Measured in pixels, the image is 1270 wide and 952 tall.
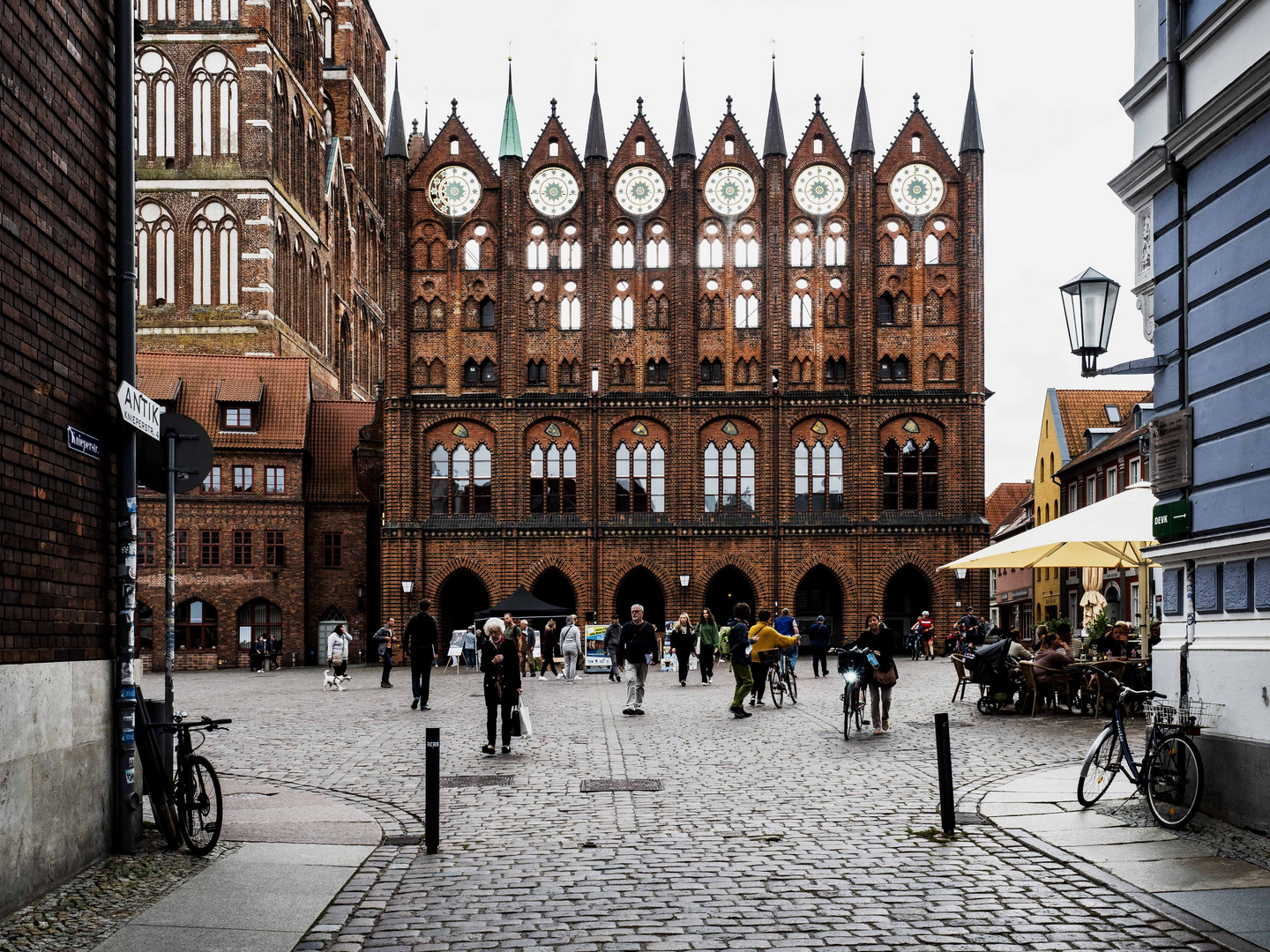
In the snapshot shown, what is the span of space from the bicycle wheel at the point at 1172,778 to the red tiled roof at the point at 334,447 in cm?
4467

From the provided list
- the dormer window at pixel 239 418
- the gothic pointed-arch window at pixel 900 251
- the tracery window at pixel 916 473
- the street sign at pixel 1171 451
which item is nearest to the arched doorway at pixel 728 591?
the tracery window at pixel 916 473

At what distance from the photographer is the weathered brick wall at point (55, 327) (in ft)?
25.8

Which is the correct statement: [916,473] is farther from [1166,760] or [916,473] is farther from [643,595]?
[1166,760]

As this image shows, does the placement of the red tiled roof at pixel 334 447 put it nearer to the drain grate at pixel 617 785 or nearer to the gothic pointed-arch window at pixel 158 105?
the gothic pointed-arch window at pixel 158 105

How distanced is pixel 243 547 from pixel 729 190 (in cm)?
2163

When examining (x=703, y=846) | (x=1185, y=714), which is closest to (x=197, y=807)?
(x=703, y=846)

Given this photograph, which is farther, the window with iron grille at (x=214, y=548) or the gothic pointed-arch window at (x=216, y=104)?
the gothic pointed-arch window at (x=216, y=104)

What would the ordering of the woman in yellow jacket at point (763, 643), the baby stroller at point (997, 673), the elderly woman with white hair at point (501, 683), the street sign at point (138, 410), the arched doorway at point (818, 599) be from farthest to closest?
1. the arched doorway at point (818, 599)
2. the woman in yellow jacket at point (763, 643)
3. the baby stroller at point (997, 673)
4. the elderly woman with white hair at point (501, 683)
5. the street sign at point (138, 410)

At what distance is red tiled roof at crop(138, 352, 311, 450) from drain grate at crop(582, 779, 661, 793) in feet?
Answer: 132

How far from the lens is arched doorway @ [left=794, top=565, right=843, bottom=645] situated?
50344 mm

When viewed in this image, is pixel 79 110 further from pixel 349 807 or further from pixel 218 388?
pixel 218 388

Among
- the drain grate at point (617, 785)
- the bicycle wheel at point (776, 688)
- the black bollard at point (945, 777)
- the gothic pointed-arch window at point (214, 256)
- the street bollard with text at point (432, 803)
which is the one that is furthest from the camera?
the gothic pointed-arch window at point (214, 256)

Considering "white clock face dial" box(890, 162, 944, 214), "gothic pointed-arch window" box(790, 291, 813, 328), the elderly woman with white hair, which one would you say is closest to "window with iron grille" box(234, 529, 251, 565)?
"gothic pointed-arch window" box(790, 291, 813, 328)

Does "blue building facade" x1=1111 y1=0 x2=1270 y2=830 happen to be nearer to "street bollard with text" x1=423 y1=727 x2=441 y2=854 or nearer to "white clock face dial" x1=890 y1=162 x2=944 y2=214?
"street bollard with text" x1=423 y1=727 x2=441 y2=854
